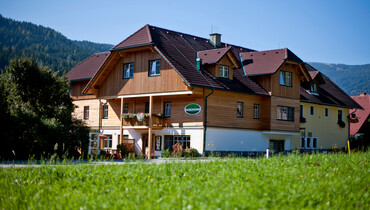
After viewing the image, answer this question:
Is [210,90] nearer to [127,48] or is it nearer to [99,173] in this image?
[127,48]

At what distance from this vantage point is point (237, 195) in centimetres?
927

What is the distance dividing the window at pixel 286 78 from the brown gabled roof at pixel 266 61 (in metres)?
1.14

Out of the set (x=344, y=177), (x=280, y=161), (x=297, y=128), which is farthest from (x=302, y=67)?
(x=344, y=177)

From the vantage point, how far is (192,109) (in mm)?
30281

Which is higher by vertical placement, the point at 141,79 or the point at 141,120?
the point at 141,79

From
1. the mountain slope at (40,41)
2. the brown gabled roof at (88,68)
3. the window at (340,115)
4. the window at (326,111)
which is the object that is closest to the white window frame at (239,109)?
the window at (326,111)

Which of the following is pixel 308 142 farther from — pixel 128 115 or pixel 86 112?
pixel 86 112

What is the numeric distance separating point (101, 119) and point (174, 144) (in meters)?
8.41

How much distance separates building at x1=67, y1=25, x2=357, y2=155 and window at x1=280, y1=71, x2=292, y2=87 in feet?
0.25

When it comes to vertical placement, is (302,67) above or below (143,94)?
above

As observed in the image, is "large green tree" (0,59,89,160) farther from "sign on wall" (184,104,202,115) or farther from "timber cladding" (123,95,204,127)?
"sign on wall" (184,104,202,115)

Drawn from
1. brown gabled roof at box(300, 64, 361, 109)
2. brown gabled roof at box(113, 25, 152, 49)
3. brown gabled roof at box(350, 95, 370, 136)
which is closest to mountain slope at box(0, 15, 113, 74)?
brown gabled roof at box(350, 95, 370, 136)

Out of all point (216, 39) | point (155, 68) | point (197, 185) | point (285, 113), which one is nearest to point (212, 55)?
point (155, 68)

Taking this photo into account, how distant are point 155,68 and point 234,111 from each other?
631 cm
